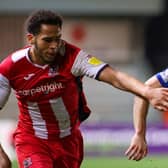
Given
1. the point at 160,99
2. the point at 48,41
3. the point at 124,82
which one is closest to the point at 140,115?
the point at 124,82

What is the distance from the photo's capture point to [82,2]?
83.1 feet

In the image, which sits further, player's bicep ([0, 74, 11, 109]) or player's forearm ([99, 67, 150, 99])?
player's bicep ([0, 74, 11, 109])

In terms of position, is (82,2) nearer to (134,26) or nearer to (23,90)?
(134,26)

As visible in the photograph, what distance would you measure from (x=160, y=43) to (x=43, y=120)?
1897cm

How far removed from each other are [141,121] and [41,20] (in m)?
1.26

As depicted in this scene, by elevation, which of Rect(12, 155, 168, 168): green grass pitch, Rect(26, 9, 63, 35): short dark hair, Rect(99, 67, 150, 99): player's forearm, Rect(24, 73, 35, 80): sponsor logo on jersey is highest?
Rect(26, 9, 63, 35): short dark hair

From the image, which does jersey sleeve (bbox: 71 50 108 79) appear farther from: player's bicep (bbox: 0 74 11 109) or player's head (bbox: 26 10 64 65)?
player's bicep (bbox: 0 74 11 109)

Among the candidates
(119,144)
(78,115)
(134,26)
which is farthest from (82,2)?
(78,115)

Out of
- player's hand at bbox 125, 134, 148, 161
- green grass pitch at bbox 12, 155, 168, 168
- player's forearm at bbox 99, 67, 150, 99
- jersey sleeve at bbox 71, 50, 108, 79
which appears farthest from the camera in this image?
green grass pitch at bbox 12, 155, 168, 168

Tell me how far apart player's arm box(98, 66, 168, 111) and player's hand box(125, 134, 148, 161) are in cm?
80

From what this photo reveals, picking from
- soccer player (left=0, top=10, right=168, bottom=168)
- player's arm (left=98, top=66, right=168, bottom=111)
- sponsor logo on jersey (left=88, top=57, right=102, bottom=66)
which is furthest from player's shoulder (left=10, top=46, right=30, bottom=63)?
player's arm (left=98, top=66, right=168, bottom=111)

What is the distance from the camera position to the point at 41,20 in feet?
23.5

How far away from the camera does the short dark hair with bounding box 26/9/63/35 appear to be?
715 centimetres

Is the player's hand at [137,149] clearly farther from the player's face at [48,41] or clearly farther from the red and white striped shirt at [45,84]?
the player's face at [48,41]
